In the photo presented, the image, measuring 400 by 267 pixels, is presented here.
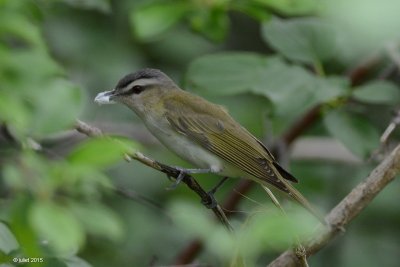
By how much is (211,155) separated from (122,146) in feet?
6.94

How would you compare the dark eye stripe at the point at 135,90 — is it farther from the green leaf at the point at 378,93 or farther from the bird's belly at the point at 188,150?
the green leaf at the point at 378,93

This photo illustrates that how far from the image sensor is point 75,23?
698 cm

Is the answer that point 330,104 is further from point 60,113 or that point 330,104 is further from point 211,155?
point 60,113

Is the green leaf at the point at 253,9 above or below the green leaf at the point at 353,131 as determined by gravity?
above

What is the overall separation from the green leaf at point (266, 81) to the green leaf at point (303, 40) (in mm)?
81

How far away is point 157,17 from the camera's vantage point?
15.4 ft

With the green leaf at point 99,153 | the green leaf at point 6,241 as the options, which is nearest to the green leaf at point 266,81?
the green leaf at point 6,241

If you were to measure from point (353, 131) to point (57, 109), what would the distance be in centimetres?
221

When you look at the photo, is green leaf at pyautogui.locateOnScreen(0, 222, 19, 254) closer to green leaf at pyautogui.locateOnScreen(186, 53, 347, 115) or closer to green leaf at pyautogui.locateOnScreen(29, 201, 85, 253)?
green leaf at pyautogui.locateOnScreen(29, 201, 85, 253)

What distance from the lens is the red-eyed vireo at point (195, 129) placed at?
4.44m

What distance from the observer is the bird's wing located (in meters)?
4.44

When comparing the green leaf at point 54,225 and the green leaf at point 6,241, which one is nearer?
the green leaf at point 54,225

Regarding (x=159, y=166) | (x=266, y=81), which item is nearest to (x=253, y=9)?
(x=266, y=81)

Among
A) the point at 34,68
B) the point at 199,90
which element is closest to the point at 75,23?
the point at 199,90
